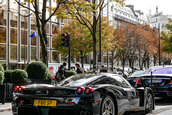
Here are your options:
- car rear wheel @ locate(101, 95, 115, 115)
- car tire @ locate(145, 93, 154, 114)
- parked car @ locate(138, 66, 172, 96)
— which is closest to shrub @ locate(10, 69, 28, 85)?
parked car @ locate(138, 66, 172, 96)

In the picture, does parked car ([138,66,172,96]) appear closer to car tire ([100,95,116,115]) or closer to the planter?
the planter

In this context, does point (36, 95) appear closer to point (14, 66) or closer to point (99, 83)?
point (99, 83)

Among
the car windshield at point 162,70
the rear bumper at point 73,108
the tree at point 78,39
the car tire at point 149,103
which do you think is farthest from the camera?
the tree at point 78,39

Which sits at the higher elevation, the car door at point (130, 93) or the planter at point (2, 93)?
the car door at point (130, 93)

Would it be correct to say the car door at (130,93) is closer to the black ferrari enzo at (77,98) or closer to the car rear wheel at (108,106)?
the black ferrari enzo at (77,98)

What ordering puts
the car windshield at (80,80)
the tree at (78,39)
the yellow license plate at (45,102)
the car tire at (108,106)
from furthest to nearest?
1. the tree at (78,39)
2. the car windshield at (80,80)
3. the car tire at (108,106)
4. the yellow license plate at (45,102)

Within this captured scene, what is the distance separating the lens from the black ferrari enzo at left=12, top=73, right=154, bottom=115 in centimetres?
644

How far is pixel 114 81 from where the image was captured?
25.5ft

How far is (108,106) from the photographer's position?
7043mm

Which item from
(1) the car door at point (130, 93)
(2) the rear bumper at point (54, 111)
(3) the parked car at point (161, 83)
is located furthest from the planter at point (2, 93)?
(2) the rear bumper at point (54, 111)

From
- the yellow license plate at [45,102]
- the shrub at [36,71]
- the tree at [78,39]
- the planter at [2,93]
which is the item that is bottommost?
the planter at [2,93]

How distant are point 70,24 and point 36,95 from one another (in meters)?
40.6

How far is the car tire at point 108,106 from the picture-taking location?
266 inches

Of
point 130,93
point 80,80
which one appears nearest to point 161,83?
point 130,93
